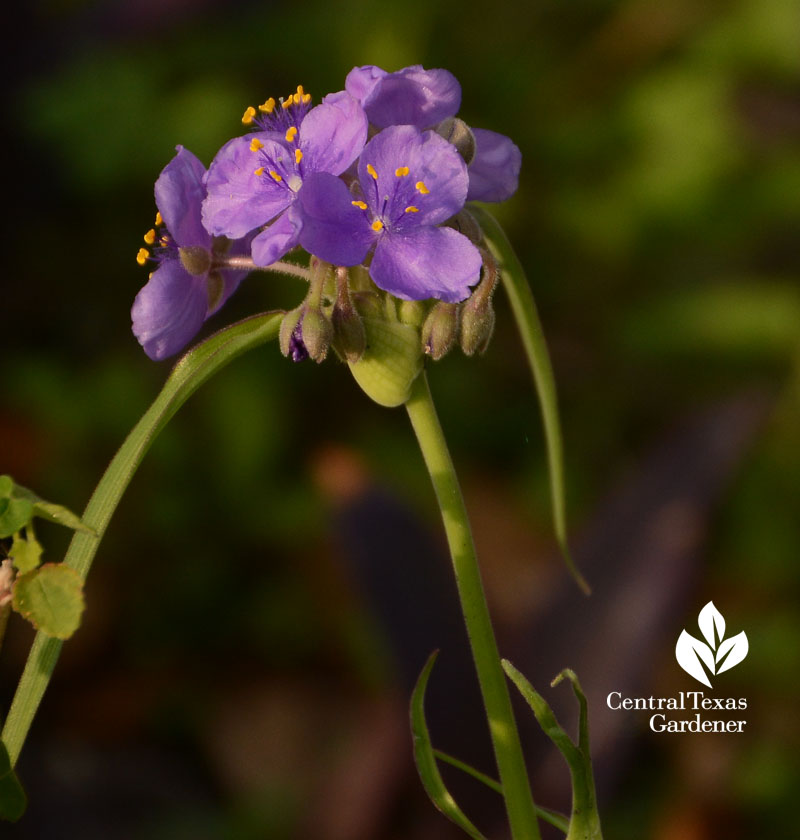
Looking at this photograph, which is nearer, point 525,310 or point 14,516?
point 14,516

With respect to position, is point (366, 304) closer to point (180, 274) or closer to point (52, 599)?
point (180, 274)

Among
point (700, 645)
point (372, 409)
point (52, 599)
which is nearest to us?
point (52, 599)

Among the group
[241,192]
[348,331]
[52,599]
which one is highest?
[241,192]

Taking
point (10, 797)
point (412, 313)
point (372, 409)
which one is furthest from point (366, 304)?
point (372, 409)

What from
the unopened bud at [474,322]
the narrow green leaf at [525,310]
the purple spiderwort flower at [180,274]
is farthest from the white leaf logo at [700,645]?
A: the purple spiderwort flower at [180,274]

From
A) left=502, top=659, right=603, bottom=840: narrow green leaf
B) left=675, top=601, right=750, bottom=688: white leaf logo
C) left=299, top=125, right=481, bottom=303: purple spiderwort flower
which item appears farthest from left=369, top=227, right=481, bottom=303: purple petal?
left=675, top=601, right=750, bottom=688: white leaf logo

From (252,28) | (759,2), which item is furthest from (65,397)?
(759,2)
